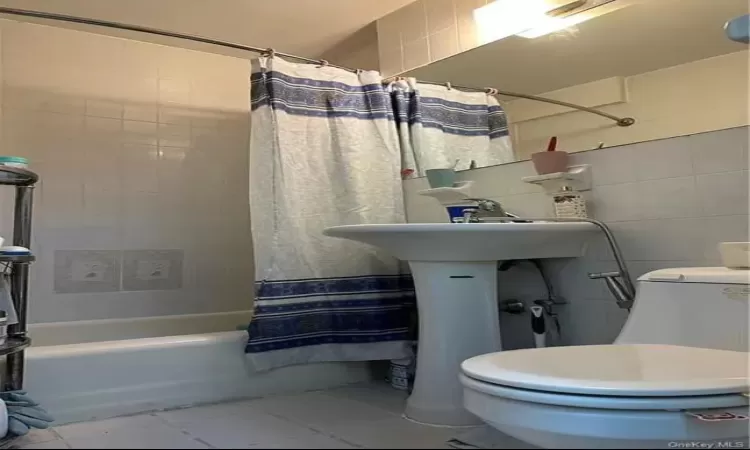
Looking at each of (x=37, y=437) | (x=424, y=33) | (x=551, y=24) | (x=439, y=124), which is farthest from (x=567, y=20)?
(x=37, y=437)

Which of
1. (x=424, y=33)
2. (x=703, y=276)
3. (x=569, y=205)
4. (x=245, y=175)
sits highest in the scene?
(x=424, y=33)

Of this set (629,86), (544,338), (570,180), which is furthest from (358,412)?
(629,86)

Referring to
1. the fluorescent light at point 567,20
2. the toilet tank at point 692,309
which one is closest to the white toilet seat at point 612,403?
the toilet tank at point 692,309

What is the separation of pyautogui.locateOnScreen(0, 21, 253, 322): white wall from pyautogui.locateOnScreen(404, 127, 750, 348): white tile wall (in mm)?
1553

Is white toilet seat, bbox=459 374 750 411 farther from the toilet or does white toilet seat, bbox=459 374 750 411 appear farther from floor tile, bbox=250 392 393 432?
floor tile, bbox=250 392 393 432

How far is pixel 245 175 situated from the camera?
3195mm

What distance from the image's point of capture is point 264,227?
7.04 ft

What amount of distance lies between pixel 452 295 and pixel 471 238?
0.20m

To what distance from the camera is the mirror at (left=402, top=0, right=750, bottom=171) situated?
1.70m

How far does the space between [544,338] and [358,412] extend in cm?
63

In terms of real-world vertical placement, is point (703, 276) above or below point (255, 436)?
above

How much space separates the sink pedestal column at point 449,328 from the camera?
5.87 feet

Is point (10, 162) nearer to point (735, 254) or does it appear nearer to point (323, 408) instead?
point (323, 408)

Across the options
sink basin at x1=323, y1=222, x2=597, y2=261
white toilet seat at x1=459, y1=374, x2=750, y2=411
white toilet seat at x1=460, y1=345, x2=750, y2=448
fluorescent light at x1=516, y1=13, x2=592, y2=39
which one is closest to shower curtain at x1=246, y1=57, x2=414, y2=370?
sink basin at x1=323, y1=222, x2=597, y2=261
